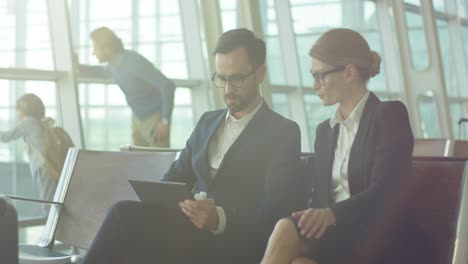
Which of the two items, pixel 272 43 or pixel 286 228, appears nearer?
pixel 286 228

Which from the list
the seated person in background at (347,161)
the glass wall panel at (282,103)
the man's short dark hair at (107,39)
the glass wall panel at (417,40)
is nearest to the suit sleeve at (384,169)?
the seated person in background at (347,161)

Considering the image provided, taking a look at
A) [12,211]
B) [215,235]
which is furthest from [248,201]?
[12,211]

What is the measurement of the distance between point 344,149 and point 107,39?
3.03 m

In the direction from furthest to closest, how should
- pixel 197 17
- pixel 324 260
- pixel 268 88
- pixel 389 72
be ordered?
pixel 389 72 → pixel 268 88 → pixel 197 17 → pixel 324 260

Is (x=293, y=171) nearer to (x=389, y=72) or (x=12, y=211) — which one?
(x=12, y=211)

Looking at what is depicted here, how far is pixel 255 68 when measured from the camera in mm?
2506

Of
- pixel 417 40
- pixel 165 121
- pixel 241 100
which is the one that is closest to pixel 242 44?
pixel 241 100

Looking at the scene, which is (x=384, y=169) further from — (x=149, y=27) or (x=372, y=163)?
(x=149, y=27)

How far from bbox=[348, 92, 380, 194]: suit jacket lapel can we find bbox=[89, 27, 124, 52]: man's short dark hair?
3.05 metres

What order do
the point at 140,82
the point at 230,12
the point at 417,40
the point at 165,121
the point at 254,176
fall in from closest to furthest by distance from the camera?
1. the point at 254,176
2. the point at 165,121
3. the point at 140,82
4. the point at 230,12
5. the point at 417,40

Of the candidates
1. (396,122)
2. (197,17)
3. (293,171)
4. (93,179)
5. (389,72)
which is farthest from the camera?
→ (389,72)

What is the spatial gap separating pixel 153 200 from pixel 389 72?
8260mm

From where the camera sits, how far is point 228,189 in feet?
8.10

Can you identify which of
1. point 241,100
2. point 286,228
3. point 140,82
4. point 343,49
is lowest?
point 286,228
